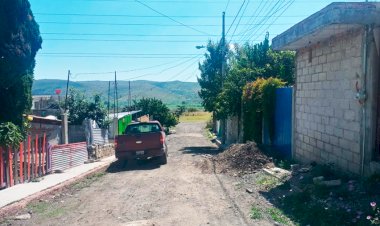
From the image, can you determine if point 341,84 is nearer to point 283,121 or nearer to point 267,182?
point 267,182

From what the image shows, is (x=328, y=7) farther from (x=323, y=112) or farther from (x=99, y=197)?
(x=99, y=197)

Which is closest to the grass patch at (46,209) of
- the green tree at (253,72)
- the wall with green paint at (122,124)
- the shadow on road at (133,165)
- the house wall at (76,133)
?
the shadow on road at (133,165)

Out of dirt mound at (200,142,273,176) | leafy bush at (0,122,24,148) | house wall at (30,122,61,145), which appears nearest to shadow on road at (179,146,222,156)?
dirt mound at (200,142,273,176)

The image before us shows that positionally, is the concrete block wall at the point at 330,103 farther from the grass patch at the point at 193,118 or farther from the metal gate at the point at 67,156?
the grass patch at the point at 193,118

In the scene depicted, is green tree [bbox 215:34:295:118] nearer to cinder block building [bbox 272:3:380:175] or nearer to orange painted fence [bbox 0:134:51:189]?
cinder block building [bbox 272:3:380:175]

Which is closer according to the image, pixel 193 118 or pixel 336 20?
pixel 336 20

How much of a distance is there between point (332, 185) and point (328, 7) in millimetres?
3574

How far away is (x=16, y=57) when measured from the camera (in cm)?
1159

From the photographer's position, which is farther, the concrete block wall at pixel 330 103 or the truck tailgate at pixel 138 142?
the truck tailgate at pixel 138 142

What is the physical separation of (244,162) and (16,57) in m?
8.13

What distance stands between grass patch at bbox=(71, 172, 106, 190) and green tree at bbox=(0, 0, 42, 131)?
9.43ft

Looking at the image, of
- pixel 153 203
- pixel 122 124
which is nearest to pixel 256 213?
pixel 153 203

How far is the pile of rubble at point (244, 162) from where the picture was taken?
1203 cm

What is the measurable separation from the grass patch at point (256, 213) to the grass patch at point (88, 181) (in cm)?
559
